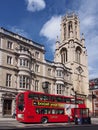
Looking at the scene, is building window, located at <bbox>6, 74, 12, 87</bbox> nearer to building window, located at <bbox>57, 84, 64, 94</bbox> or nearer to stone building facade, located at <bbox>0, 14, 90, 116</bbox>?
stone building facade, located at <bbox>0, 14, 90, 116</bbox>

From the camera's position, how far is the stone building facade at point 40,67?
45.1 meters

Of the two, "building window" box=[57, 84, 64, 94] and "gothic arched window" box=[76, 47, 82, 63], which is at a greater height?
"gothic arched window" box=[76, 47, 82, 63]

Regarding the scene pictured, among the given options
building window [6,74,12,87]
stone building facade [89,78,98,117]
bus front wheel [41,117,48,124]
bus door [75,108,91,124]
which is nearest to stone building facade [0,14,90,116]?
building window [6,74,12,87]

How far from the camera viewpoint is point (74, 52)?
222ft

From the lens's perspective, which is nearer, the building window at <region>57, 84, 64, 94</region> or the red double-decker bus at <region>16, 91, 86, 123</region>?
the red double-decker bus at <region>16, 91, 86, 123</region>

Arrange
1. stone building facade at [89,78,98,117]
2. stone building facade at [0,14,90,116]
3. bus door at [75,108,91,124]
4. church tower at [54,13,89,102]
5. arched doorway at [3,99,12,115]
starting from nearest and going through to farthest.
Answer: bus door at [75,108,91,124]
arched doorway at [3,99,12,115]
stone building facade at [0,14,90,116]
church tower at [54,13,89,102]
stone building facade at [89,78,98,117]

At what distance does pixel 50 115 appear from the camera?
33.6 metres

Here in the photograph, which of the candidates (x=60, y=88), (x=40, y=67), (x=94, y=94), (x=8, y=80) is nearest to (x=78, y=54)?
(x=60, y=88)

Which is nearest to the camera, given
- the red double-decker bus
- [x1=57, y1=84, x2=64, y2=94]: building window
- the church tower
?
the red double-decker bus

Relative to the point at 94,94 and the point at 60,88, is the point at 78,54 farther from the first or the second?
the point at 94,94

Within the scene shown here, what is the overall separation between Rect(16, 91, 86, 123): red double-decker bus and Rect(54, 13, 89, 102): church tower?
2573cm

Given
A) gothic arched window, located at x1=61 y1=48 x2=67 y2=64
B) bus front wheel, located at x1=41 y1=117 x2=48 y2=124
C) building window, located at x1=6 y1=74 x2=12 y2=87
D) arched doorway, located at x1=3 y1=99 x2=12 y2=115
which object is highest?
gothic arched window, located at x1=61 y1=48 x2=67 y2=64

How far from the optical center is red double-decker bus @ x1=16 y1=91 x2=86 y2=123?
30.7m

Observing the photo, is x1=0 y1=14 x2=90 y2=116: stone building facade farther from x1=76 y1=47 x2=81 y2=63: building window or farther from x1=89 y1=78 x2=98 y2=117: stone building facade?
x1=89 y1=78 x2=98 y2=117: stone building facade
